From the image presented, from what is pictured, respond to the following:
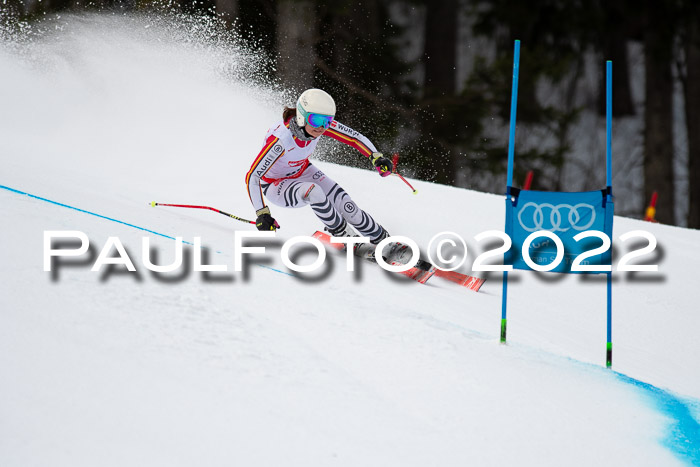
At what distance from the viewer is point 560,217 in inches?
140

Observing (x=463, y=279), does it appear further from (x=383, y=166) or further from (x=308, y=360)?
(x=308, y=360)

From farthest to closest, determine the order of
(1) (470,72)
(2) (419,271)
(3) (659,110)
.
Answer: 1. (3) (659,110)
2. (1) (470,72)
3. (2) (419,271)

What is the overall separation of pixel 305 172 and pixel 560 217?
2.12m

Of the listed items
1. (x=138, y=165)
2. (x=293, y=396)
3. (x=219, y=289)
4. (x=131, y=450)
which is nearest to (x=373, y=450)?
(x=293, y=396)

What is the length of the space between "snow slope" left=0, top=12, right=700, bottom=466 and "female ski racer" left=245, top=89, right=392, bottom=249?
0.36 metres

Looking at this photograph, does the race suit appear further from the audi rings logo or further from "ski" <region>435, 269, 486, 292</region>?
the audi rings logo

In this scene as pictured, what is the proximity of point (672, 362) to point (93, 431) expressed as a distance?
10.9 ft

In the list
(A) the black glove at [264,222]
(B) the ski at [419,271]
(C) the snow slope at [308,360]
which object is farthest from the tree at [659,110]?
(A) the black glove at [264,222]

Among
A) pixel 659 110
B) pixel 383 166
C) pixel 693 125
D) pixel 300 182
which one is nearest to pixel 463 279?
pixel 383 166

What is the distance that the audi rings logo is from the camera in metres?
3.54

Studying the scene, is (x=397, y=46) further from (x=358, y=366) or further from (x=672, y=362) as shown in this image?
(x=358, y=366)

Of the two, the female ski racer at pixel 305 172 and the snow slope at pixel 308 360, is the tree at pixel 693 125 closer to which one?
the snow slope at pixel 308 360

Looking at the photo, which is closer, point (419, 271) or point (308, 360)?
Answer: point (308, 360)

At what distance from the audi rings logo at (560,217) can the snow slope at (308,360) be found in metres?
0.60
